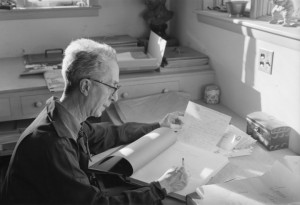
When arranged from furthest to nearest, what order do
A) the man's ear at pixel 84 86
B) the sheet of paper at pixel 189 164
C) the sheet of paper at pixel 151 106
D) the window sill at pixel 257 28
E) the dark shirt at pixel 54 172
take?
the sheet of paper at pixel 151 106 → the window sill at pixel 257 28 → the sheet of paper at pixel 189 164 → the man's ear at pixel 84 86 → the dark shirt at pixel 54 172

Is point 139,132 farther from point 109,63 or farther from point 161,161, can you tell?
point 109,63

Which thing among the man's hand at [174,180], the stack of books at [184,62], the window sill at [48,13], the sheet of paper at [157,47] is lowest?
the man's hand at [174,180]

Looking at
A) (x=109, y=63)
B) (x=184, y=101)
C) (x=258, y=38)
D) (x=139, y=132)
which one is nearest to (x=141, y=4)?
(x=184, y=101)

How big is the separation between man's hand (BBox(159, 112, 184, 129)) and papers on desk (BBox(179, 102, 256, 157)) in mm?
34

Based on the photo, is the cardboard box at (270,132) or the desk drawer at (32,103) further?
the desk drawer at (32,103)

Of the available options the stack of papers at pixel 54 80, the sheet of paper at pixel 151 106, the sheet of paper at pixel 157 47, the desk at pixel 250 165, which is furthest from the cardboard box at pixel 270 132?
the stack of papers at pixel 54 80

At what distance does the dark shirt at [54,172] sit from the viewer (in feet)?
3.30

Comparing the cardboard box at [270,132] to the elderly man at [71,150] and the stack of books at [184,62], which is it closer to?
the elderly man at [71,150]

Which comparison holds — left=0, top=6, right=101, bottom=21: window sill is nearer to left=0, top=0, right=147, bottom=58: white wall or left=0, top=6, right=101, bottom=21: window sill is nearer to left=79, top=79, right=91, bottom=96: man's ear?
left=0, top=0, right=147, bottom=58: white wall

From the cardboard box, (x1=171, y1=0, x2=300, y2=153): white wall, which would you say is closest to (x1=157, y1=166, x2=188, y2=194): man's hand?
the cardboard box

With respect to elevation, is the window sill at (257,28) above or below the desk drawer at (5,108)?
above

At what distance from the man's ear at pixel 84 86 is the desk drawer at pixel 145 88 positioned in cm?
84

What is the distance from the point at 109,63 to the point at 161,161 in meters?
0.42

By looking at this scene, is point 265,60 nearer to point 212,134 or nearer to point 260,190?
point 212,134
